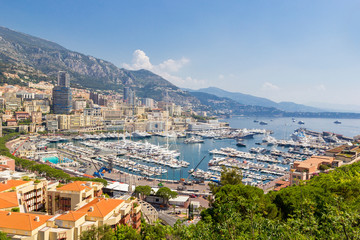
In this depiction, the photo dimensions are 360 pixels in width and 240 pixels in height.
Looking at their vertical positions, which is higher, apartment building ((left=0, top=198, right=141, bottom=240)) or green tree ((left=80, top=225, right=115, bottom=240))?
apartment building ((left=0, top=198, right=141, bottom=240))

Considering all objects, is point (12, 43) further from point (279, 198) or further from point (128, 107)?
point (279, 198)

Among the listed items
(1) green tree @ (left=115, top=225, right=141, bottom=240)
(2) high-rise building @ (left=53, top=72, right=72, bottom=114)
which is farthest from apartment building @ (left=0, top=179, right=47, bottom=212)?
(2) high-rise building @ (left=53, top=72, right=72, bottom=114)

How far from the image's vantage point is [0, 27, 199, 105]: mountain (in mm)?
85775

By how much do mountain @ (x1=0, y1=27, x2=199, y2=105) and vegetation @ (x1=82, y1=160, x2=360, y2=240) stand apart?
71.0m

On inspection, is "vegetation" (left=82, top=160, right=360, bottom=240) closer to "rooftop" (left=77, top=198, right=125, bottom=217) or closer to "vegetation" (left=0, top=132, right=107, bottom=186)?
"rooftop" (left=77, top=198, right=125, bottom=217)

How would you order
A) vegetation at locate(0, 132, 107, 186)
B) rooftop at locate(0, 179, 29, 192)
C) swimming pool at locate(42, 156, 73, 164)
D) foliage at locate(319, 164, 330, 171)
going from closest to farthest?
rooftop at locate(0, 179, 29, 192) → vegetation at locate(0, 132, 107, 186) → foliage at locate(319, 164, 330, 171) → swimming pool at locate(42, 156, 73, 164)

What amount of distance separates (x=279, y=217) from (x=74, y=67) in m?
111

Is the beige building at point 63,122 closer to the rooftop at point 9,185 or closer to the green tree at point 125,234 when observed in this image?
the rooftop at point 9,185

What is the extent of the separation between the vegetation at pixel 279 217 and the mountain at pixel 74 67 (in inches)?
2796

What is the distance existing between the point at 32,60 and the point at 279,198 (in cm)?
10339

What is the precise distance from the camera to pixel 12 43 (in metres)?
92.8

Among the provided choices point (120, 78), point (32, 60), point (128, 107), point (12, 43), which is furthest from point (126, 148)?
point (120, 78)

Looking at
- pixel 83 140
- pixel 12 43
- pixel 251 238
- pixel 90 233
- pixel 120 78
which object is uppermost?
pixel 12 43

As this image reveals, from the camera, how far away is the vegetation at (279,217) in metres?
4.23
